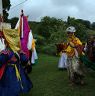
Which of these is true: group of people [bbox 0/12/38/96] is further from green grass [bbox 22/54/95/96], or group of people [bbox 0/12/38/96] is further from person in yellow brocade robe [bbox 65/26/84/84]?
person in yellow brocade robe [bbox 65/26/84/84]

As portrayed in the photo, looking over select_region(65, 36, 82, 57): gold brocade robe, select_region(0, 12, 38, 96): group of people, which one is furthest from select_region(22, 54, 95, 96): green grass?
select_region(0, 12, 38, 96): group of people

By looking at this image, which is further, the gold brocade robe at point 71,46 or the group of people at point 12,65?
the gold brocade robe at point 71,46

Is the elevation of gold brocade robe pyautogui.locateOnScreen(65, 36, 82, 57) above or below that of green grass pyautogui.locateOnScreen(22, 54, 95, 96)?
above

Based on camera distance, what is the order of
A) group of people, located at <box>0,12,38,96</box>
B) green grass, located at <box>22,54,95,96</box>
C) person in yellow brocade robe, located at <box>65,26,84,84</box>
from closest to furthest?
group of people, located at <box>0,12,38,96</box>
green grass, located at <box>22,54,95,96</box>
person in yellow brocade robe, located at <box>65,26,84,84</box>

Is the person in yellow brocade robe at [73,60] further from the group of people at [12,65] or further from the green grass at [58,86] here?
the group of people at [12,65]

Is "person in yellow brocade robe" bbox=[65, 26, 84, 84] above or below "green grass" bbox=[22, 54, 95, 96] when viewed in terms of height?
above

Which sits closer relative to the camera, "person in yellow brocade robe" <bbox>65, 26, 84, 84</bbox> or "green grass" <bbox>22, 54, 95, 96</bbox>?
"green grass" <bbox>22, 54, 95, 96</bbox>

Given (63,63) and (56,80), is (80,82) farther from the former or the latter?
(63,63)

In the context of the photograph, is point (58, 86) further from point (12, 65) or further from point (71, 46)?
point (12, 65)

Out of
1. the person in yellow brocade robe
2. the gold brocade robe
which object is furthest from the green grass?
the gold brocade robe

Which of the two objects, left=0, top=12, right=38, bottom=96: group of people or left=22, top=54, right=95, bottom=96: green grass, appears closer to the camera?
left=0, top=12, right=38, bottom=96: group of people

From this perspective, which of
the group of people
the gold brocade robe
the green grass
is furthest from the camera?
the gold brocade robe

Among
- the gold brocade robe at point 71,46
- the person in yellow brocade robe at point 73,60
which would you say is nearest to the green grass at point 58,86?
Result: the person in yellow brocade robe at point 73,60

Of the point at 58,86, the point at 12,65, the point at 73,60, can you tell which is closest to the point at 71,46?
the point at 73,60
